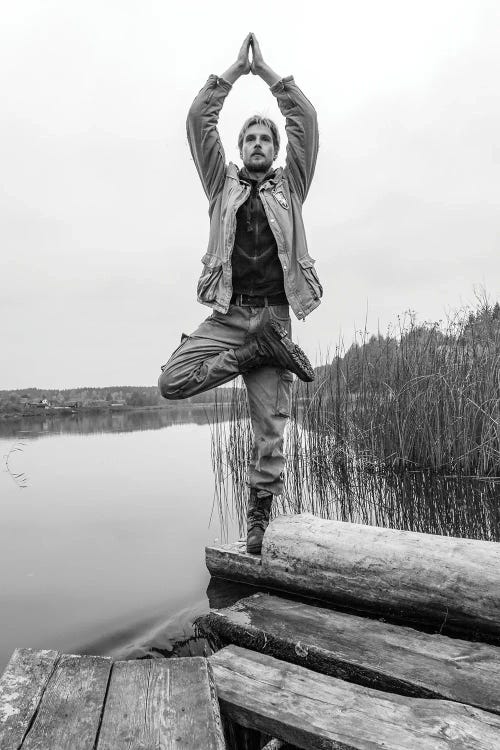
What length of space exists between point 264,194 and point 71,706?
2450 mm

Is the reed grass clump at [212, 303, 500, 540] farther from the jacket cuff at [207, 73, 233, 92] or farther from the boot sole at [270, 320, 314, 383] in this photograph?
the jacket cuff at [207, 73, 233, 92]

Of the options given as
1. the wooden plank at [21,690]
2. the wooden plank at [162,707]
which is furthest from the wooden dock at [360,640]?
the wooden plank at [21,690]

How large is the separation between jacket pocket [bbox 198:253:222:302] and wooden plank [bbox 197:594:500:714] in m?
1.56

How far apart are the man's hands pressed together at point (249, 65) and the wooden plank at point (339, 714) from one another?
281 cm

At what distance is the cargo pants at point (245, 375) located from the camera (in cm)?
304

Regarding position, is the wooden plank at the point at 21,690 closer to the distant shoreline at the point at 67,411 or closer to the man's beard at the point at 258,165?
the man's beard at the point at 258,165

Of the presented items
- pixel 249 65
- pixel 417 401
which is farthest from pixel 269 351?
pixel 417 401

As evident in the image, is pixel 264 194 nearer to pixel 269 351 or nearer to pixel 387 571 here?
pixel 269 351

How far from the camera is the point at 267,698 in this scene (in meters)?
1.74

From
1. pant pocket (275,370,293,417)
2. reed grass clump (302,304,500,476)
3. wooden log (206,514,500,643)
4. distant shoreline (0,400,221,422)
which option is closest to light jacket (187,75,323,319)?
pant pocket (275,370,293,417)

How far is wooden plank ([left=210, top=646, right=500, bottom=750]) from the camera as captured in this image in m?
1.47

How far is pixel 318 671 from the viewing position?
2092mm

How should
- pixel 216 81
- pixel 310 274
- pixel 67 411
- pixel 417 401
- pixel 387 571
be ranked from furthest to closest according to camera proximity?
pixel 67 411, pixel 417 401, pixel 310 274, pixel 216 81, pixel 387 571

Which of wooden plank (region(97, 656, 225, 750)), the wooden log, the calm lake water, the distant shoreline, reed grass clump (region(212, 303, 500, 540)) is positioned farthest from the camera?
the distant shoreline
